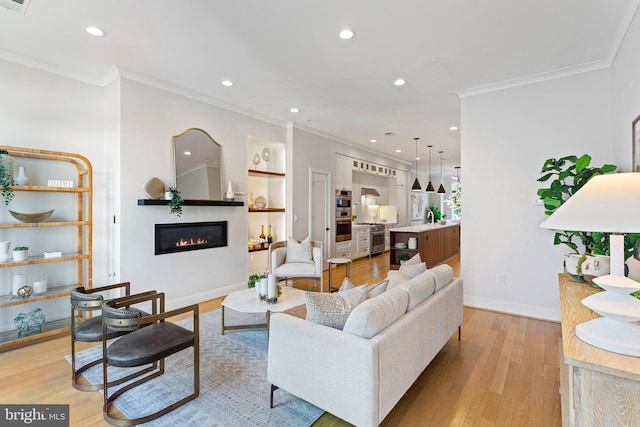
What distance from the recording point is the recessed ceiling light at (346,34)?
2658 millimetres

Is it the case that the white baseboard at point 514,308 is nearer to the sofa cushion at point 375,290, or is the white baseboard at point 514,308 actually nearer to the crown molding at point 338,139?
the sofa cushion at point 375,290

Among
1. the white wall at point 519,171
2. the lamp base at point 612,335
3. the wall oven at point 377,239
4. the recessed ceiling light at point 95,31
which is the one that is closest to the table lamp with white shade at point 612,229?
the lamp base at point 612,335

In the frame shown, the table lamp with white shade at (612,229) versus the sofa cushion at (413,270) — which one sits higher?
the table lamp with white shade at (612,229)

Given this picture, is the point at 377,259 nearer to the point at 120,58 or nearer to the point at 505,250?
the point at 505,250

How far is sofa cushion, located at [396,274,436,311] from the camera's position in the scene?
7.14ft

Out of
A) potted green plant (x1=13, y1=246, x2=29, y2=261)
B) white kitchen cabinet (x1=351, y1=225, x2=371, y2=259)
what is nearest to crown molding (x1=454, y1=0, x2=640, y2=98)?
white kitchen cabinet (x1=351, y1=225, x2=371, y2=259)

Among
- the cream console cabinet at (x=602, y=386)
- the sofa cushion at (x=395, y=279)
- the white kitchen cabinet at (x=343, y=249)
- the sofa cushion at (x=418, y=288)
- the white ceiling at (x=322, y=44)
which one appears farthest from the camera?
the white kitchen cabinet at (x=343, y=249)

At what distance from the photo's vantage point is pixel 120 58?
3.19 m

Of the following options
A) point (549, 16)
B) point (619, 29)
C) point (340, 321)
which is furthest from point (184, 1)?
point (619, 29)

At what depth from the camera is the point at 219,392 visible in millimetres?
2230

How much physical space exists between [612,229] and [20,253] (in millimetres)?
4421

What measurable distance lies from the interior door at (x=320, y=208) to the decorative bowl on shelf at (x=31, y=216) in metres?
3.91

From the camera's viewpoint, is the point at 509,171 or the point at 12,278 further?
the point at 509,171

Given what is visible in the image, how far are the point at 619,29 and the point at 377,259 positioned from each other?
5997 millimetres
